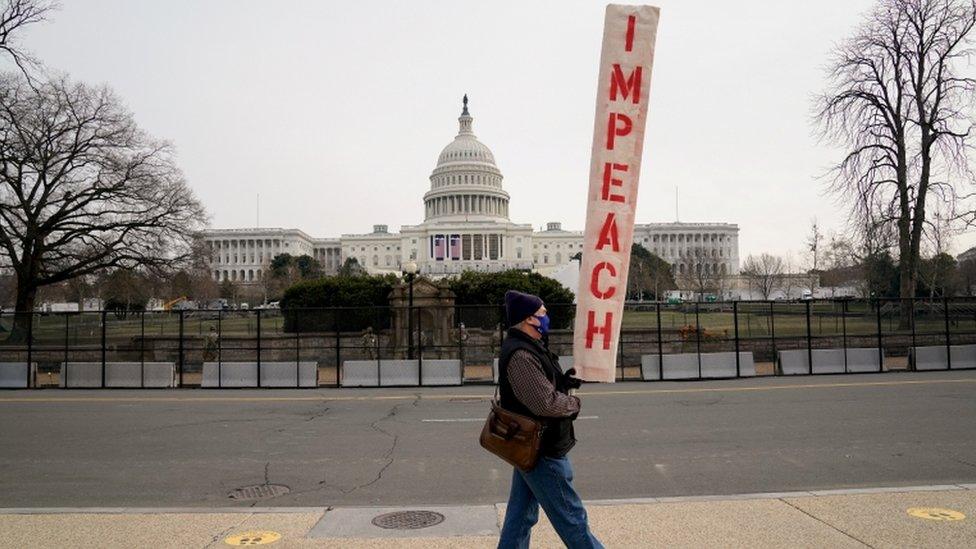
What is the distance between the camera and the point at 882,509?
6.47m

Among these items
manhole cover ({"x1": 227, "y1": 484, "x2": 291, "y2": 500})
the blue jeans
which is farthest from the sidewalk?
the blue jeans

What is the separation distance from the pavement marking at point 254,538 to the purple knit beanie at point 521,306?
295 cm

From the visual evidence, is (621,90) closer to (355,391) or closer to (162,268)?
(355,391)

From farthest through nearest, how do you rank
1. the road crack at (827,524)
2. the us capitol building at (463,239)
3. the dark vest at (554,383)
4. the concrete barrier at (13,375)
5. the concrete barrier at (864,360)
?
the us capitol building at (463,239), the concrete barrier at (864,360), the concrete barrier at (13,375), the road crack at (827,524), the dark vest at (554,383)

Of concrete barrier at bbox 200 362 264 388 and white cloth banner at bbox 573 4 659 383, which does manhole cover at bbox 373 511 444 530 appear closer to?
white cloth banner at bbox 573 4 659 383

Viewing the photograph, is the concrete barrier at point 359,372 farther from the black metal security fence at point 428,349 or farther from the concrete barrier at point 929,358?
the concrete barrier at point 929,358

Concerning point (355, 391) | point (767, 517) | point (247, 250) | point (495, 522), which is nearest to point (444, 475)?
point (495, 522)

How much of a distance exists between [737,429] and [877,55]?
27.9 meters

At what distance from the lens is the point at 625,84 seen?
457 cm

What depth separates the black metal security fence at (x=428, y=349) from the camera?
66.5 ft

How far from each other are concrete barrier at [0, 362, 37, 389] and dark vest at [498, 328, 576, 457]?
810 inches

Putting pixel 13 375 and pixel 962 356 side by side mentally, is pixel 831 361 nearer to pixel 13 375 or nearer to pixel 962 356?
pixel 962 356

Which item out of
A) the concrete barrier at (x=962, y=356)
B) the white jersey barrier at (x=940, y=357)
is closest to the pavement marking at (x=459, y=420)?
the white jersey barrier at (x=940, y=357)

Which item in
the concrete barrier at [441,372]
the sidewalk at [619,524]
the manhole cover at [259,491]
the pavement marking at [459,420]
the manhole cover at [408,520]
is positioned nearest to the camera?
the sidewalk at [619,524]
